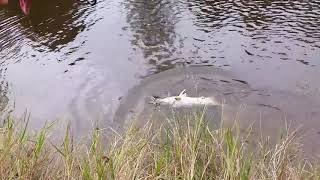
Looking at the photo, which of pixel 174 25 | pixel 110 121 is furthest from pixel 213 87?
pixel 174 25

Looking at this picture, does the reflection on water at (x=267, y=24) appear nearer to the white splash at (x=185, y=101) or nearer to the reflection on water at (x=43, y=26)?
the white splash at (x=185, y=101)

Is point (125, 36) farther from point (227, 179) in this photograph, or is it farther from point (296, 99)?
point (227, 179)

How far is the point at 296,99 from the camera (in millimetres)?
6684

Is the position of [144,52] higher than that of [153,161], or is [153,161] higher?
[153,161]

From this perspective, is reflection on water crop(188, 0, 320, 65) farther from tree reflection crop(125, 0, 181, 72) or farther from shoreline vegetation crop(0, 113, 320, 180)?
shoreline vegetation crop(0, 113, 320, 180)

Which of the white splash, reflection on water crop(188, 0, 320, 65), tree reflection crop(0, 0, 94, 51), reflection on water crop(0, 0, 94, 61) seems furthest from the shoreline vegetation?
tree reflection crop(0, 0, 94, 51)

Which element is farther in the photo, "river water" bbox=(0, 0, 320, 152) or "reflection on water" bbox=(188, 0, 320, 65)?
"reflection on water" bbox=(188, 0, 320, 65)

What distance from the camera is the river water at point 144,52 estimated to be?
700 cm

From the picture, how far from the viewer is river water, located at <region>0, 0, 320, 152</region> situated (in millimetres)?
7000

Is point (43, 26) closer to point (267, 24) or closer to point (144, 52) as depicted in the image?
point (144, 52)

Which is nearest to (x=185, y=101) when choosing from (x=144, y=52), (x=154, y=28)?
(x=144, y=52)

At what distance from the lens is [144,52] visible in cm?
855

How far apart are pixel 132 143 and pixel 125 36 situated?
5570mm

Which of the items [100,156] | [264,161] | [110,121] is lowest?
[110,121]
